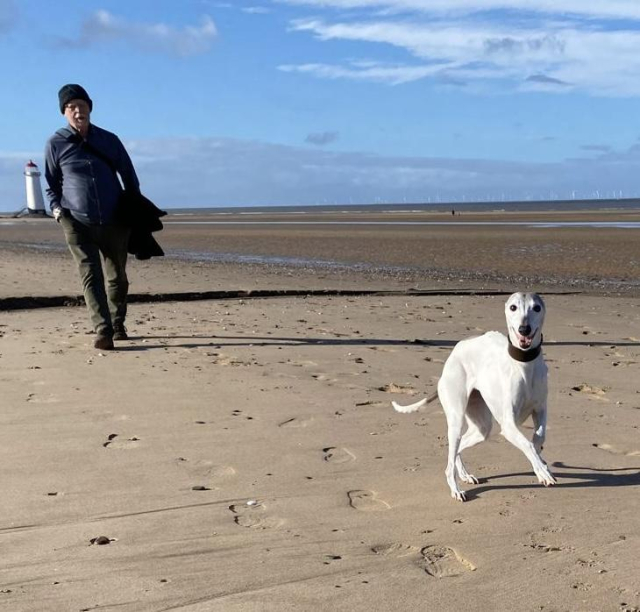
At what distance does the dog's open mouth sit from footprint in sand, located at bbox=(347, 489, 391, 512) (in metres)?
0.93

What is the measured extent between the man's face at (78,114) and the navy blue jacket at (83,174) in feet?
0.26

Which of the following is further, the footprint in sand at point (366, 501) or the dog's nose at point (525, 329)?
the footprint in sand at point (366, 501)

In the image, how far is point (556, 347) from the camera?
7.98m

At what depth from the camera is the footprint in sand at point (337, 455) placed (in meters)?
4.70

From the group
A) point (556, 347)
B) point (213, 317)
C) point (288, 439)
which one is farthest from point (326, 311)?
point (288, 439)

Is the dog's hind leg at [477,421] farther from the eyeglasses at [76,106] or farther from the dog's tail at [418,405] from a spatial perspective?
the eyeglasses at [76,106]

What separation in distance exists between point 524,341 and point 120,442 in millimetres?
2301

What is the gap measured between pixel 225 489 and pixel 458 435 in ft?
3.68

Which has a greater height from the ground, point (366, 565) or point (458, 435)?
point (458, 435)

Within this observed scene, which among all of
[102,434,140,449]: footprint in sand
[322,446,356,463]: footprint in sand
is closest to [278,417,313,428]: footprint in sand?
[322,446,356,463]: footprint in sand

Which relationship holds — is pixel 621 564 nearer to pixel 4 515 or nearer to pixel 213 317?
pixel 4 515

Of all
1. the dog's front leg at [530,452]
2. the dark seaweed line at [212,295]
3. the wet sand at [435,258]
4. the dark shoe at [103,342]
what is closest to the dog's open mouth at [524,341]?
the dog's front leg at [530,452]

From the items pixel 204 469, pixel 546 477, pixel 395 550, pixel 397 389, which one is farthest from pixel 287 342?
pixel 395 550

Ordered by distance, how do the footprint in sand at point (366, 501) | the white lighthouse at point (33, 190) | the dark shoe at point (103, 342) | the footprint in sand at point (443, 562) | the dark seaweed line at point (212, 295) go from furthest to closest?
1. the white lighthouse at point (33, 190)
2. the dark seaweed line at point (212, 295)
3. the dark shoe at point (103, 342)
4. the footprint in sand at point (366, 501)
5. the footprint in sand at point (443, 562)
